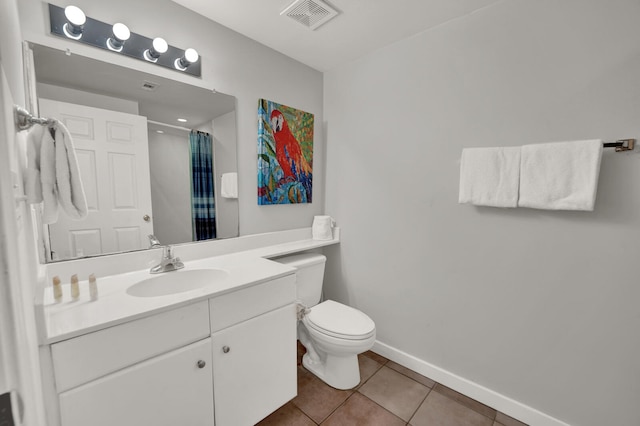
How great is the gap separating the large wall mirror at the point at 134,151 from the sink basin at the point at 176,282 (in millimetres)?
232

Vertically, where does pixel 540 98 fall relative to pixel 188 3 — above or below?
below

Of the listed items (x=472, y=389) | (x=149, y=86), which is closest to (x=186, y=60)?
(x=149, y=86)

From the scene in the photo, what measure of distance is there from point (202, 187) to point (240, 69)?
0.82m

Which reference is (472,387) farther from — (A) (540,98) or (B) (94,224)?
(B) (94,224)

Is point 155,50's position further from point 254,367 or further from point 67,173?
point 254,367

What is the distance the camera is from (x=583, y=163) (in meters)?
1.15

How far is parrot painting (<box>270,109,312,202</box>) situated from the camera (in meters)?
1.90

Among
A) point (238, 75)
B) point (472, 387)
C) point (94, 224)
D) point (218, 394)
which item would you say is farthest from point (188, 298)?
point (472, 387)

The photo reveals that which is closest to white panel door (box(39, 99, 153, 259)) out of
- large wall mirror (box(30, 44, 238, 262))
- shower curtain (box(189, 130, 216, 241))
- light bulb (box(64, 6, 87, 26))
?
large wall mirror (box(30, 44, 238, 262))

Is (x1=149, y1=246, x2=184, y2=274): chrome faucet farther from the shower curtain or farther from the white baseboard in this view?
the white baseboard

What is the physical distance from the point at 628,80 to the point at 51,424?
7.94 feet

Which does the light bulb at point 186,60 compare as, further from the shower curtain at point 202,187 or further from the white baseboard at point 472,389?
the white baseboard at point 472,389

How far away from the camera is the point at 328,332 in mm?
1521

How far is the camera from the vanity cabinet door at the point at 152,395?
818 mm
